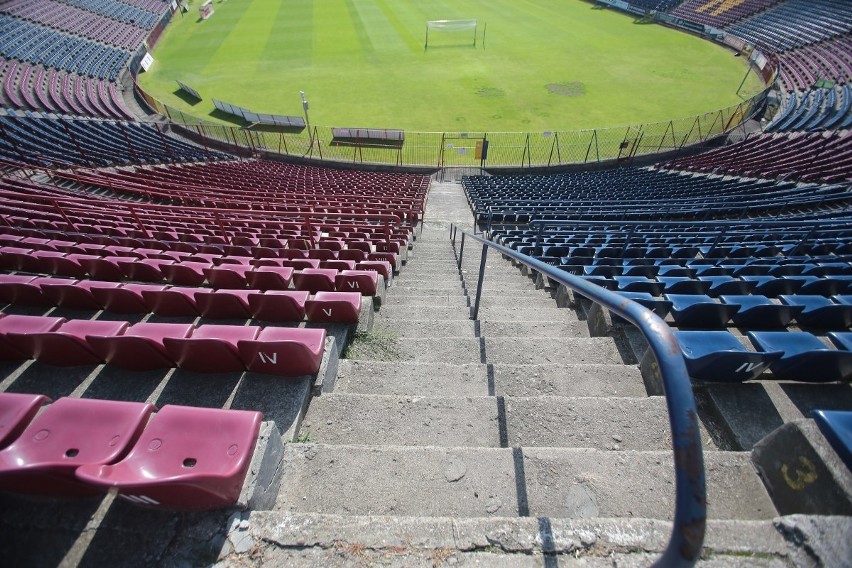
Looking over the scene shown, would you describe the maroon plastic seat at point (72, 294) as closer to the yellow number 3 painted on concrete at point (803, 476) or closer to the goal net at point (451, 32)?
the yellow number 3 painted on concrete at point (803, 476)

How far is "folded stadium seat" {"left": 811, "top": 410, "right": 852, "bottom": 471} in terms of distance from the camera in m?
1.80

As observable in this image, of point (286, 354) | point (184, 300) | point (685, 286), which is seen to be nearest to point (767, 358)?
point (685, 286)

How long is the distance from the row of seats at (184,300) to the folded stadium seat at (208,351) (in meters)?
0.76

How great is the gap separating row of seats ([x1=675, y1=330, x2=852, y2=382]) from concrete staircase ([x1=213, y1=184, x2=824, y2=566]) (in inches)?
18.7

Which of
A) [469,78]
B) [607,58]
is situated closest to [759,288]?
[469,78]

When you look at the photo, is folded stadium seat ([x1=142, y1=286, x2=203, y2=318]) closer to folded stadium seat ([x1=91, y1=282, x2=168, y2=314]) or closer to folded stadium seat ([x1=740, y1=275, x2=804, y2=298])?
folded stadium seat ([x1=91, y1=282, x2=168, y2=314])

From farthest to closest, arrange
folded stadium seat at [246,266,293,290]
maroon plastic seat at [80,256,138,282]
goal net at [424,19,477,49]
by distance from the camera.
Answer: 1. goal net at [424,19,477,49]
2. maroon plastic seat at [80,256,138,282]
3. folded stadium seat at [246,266,293,290]

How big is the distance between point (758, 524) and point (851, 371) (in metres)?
2.08

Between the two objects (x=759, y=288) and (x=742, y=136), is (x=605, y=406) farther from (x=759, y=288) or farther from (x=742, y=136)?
(x=742, y=136)

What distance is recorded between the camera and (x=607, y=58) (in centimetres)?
3356

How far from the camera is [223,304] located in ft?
13.9

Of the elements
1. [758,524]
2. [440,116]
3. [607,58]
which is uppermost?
[758,524]

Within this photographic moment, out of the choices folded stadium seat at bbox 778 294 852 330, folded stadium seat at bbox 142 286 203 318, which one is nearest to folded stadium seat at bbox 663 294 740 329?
folded stadium seat at bbox 778 294 852 330

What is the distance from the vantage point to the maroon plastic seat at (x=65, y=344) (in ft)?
10.2
